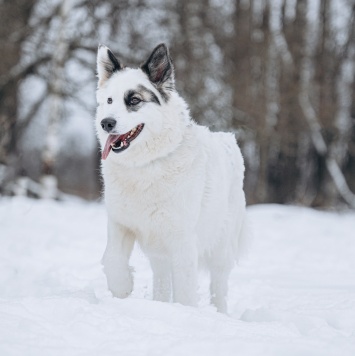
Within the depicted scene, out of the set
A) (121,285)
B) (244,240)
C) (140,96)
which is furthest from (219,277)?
(140,96)

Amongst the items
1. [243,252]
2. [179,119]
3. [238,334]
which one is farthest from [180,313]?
[243,252]

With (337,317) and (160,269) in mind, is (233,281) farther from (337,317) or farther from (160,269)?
(337,317)

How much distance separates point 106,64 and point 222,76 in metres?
12.2

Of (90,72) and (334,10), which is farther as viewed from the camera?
(334,10)

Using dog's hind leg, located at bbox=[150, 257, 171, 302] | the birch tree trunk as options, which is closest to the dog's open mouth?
dog's hind leg, located at bbox=[150, 257, 171, 302]

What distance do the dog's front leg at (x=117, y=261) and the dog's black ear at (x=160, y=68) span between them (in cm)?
113

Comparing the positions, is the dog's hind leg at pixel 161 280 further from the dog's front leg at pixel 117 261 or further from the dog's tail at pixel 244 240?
the dog's tail at pixel 244 240

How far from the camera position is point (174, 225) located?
4066mm

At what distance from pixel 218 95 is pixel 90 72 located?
11.2 feet

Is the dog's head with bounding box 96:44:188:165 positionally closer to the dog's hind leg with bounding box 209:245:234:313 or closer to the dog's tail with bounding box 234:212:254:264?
the dog's hind leg with bounding box 209:245:234:313

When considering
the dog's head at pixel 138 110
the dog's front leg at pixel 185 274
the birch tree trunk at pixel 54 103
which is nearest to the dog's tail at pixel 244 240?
the dog's front leg at pixel 185 274

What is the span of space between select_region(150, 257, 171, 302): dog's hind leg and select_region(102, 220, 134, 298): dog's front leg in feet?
1.57

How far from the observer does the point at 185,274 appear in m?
4.16

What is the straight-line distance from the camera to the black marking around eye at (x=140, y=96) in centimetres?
409
